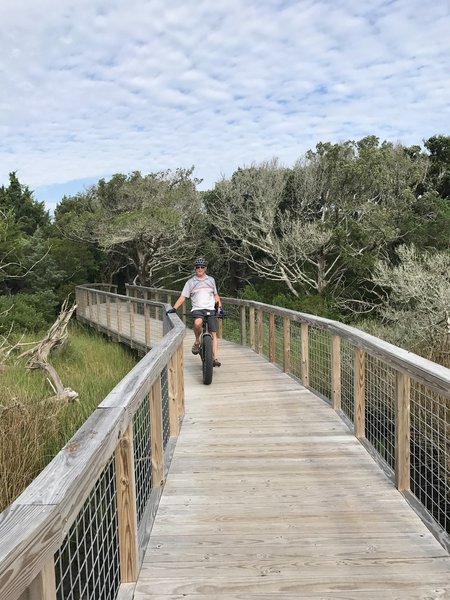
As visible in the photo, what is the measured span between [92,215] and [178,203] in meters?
3.46

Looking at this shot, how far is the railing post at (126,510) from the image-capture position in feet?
7.24

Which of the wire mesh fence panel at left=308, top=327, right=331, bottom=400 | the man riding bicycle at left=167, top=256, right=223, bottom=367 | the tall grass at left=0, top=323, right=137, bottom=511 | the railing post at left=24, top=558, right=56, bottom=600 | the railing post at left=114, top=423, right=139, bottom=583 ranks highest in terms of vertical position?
the man riding bicycle at left=167, top=256, right=223, bottom=367

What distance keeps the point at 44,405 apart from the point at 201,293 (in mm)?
2682

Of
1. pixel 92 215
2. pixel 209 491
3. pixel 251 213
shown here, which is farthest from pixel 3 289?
pixel 209 491

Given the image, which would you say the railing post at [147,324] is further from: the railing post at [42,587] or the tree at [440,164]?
the tree at [440,164]

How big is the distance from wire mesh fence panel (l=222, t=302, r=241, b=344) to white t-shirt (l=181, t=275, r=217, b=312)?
4.43 meters

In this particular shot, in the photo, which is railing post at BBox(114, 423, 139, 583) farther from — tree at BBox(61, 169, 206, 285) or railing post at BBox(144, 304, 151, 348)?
tree at BBox(61, 169, 206, 285)

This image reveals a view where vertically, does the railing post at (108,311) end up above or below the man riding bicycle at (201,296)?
below

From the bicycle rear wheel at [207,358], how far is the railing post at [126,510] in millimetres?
4007

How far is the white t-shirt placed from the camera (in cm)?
648

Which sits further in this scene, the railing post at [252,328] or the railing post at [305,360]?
the railing post at [252,328]

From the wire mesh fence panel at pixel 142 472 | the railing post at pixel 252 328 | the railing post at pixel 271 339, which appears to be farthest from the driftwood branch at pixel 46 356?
the wire mesh fence panel at pixel 142 472

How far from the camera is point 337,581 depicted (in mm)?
2250

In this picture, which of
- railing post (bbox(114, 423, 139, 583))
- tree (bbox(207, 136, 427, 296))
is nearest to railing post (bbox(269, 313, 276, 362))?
railing post (bbox(114, 423, 139, 583))
